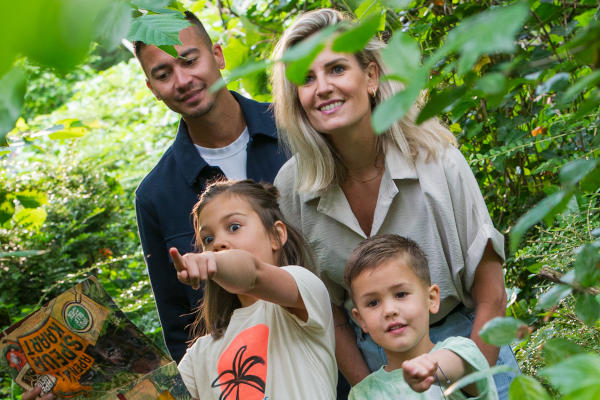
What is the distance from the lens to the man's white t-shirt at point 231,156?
2861 millimetres

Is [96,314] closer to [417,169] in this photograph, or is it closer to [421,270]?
[421,270]

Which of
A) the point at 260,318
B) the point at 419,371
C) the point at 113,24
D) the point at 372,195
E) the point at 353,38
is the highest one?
the point at 113,24

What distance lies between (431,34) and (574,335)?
5.00ft

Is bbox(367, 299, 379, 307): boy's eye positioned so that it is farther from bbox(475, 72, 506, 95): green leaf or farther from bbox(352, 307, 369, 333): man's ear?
bbox(475, 72, 506, 95): green leaf

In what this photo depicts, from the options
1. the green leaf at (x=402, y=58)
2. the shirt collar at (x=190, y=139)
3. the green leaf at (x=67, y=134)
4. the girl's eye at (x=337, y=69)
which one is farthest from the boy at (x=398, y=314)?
the green leaf at (x=402, y=58)

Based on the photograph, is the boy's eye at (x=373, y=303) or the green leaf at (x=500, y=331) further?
the boy's eye at (x=373, y=303)

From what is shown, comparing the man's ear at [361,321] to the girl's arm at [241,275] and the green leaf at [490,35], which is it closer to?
the girl's arm at [241,275]

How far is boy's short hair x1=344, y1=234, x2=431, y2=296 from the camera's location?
1989 millimetres

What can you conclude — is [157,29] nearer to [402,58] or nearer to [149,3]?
[149,3]

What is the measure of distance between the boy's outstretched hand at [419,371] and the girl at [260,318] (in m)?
0.37

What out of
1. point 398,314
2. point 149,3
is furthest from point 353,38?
point 398,314

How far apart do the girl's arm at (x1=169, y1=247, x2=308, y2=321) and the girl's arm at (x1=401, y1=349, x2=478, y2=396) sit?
359 millimetres

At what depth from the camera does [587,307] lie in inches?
32.5

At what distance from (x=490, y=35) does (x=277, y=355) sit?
1.53m
